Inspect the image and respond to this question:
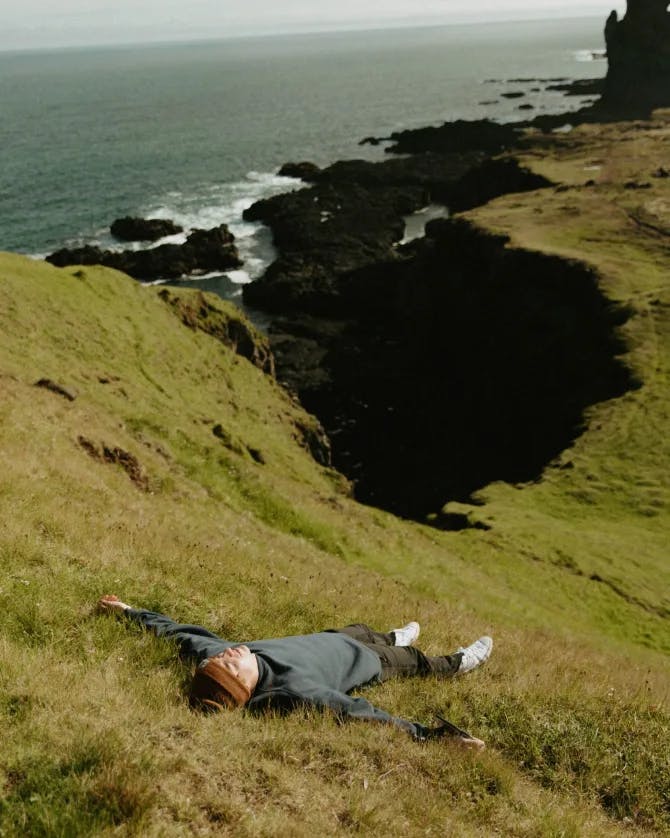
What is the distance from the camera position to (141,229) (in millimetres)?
102062

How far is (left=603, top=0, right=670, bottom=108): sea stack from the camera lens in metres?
181

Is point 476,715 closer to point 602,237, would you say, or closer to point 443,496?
point 443,496

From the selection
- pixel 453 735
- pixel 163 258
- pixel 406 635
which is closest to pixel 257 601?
pixel 406 635

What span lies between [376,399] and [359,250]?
124 feet

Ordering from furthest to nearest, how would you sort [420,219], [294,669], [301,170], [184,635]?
[301,170], [420,219], [184,635], [294,669]

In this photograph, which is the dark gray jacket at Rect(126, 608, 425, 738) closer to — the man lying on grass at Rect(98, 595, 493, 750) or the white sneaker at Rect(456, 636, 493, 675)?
the man lying on grass at Rect(98, 595, 493, 750)

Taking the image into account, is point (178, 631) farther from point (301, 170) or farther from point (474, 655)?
point (301, 170)

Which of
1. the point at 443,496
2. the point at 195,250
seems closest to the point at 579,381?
the point at 443,496

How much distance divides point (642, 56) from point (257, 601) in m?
213

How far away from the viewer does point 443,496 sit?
165 feet

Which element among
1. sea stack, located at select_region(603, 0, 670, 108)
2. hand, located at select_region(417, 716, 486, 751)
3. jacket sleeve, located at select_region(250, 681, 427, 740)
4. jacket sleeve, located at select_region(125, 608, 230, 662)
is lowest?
hand, located at select_region(417, 716, 486, 751)

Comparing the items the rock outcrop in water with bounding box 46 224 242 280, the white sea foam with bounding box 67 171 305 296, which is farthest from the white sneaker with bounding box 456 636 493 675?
the rock outcrop in water with bounding box 46 224 242 280

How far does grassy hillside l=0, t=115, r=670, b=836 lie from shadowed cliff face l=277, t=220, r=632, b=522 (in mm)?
10666

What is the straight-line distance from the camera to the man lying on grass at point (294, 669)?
8.56 metres
